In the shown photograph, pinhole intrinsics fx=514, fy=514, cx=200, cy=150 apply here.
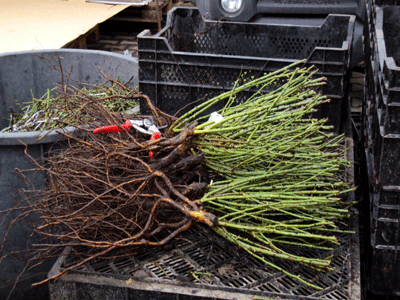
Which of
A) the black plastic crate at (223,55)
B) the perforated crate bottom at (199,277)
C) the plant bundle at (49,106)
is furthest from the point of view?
the plant bundle at (49,106)

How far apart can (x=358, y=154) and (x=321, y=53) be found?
92 centimetres

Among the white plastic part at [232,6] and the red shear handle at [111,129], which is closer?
the red shear handle at [111,129]

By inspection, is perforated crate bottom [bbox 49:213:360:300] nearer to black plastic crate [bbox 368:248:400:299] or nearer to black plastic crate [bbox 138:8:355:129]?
black plastic crate [bbox 368:248:400:299]

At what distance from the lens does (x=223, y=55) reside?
8.32ft

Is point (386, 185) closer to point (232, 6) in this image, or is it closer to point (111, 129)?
point (111, 129)

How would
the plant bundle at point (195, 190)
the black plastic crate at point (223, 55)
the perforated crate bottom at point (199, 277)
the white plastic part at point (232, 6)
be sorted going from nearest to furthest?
the perforated crate bottom at point (199, 277) < the plant bundle at point (195, 190) < the black plastic crate at point (223, 55) < the white plastic part at point (232, 6)

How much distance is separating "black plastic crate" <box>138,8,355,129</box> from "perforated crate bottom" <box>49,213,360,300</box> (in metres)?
0.94

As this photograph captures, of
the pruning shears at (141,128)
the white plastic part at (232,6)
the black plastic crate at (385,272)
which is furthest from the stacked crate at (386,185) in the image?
the white plastic part at (232,6)

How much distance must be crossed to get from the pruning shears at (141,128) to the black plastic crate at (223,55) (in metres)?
0.55

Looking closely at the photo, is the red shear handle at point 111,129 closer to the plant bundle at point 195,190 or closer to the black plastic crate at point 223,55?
the plant bundle at point 195,190

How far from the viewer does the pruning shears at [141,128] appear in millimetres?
2020

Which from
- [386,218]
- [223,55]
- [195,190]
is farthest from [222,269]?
[223,55]

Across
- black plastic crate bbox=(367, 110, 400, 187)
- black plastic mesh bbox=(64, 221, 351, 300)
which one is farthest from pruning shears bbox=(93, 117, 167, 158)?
black plastic crate bbox=(367, 110, 400, 187)

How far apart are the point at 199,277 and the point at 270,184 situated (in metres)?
0.48
